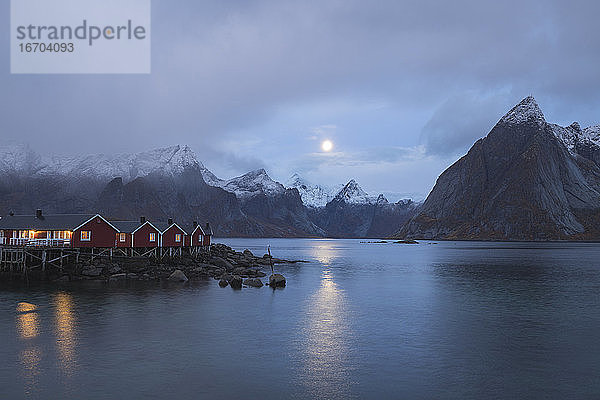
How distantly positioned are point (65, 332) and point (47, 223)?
4676cm

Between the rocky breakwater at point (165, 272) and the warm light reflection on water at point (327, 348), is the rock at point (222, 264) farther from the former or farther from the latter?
the warm light reflection on water at point (327, 348)

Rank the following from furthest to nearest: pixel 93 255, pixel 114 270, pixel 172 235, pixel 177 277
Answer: pixel 172 235 < pixel 93 255 < pixel 114 270 < pixel 177 277

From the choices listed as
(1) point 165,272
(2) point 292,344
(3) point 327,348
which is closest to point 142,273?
(1) point 165,272

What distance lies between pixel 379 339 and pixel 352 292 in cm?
2729

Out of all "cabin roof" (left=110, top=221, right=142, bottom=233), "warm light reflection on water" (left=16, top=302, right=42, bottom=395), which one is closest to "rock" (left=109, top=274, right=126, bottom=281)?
"cabin roof" (left=110, top=221, right=142, bottom=233)

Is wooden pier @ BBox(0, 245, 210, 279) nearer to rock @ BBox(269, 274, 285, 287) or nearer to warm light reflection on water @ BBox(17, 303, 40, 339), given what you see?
rock @ BBox(269, 274, 285, 287)

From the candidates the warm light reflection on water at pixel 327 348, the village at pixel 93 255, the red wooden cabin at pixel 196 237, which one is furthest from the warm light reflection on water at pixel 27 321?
the red wooden cabin at pixel 196 237

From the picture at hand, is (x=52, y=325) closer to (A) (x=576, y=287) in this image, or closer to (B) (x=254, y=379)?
(B) (x=254, y=379)

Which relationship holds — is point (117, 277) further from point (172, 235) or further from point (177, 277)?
point (172, 235)

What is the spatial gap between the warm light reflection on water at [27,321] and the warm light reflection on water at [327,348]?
62.8 feet

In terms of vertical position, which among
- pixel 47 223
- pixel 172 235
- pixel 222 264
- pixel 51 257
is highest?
pixel 47 223

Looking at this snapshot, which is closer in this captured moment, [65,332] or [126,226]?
[65,332]

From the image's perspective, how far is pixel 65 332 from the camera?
113 ft

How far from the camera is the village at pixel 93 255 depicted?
2709 inches
